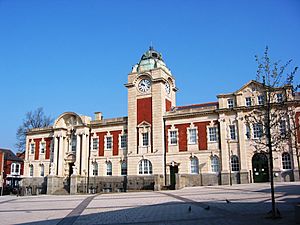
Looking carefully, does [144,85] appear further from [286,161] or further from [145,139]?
[286,161]

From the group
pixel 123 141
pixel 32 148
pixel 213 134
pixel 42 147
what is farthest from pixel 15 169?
pixel 213 134

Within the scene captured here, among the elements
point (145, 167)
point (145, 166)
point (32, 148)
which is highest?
point (32, 148)

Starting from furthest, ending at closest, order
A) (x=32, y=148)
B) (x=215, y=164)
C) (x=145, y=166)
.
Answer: (x=32, y=148) → (x=145, y=166) → (x=215, y=164)

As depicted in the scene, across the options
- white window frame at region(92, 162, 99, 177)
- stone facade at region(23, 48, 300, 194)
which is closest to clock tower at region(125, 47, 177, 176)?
stone facade at region(23, 48, 300, 194)

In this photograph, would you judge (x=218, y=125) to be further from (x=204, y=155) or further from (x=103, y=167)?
(x=103, y=167)

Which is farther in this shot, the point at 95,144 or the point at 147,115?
the point at 95,144

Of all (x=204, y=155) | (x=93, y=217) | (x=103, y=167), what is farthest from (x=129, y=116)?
(x=93, y=217)

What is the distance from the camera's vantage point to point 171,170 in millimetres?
36844

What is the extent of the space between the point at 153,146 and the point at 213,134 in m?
7.08

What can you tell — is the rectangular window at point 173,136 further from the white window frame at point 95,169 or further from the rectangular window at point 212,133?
the white window frame at point 95,169

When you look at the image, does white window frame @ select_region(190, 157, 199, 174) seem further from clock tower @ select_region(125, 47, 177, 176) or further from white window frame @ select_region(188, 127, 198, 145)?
clock tower @ select_region(125, 47, 177, 176)

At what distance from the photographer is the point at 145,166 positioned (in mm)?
38000

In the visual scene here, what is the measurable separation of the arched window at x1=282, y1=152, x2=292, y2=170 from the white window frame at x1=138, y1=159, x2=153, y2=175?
1434 cm

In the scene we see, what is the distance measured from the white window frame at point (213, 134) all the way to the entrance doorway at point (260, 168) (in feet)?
14.8
